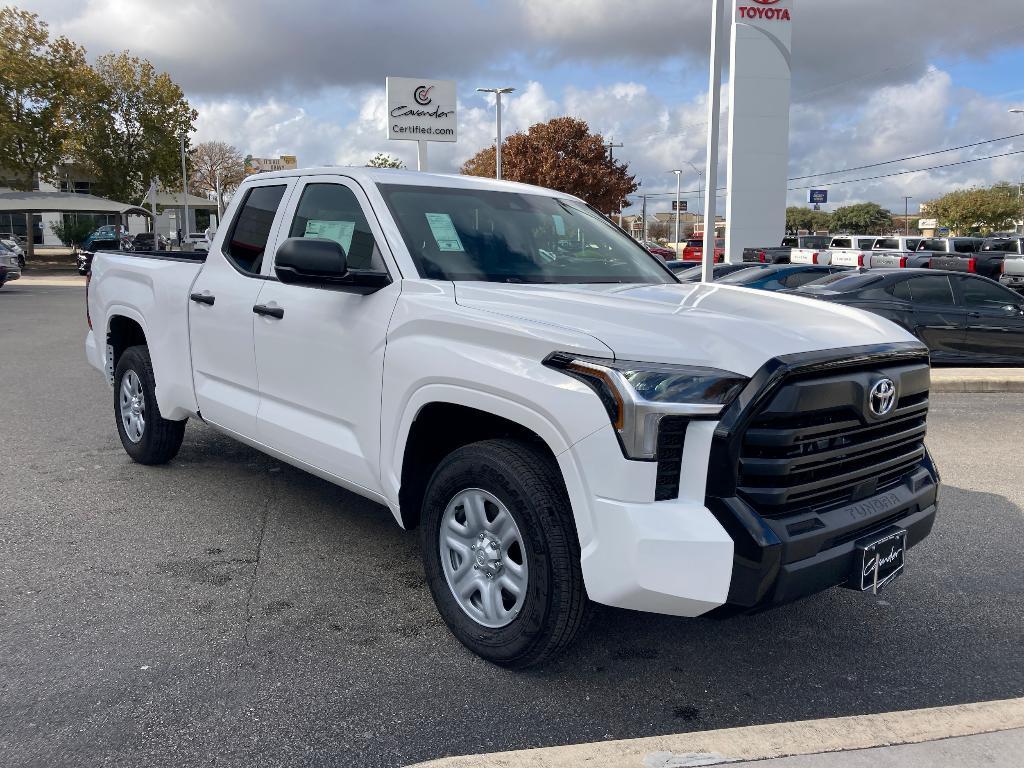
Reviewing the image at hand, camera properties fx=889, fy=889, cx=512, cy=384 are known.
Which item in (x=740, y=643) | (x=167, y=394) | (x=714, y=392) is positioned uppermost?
(x=714, y=392)

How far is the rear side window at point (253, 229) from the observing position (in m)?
4.80

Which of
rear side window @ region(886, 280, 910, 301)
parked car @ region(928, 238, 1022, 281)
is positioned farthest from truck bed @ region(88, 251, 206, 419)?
parked car @ region(928, 238, 1022, 281)

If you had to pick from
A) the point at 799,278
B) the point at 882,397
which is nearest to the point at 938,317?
the point at 799,278

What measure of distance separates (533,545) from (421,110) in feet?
99.2

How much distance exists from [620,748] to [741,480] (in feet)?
2.96

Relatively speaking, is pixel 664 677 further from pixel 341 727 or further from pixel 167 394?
pixel 167 394

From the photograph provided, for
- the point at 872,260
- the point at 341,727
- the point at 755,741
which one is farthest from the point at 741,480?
the point at 872,260

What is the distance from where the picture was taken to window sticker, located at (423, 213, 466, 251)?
4.00 metres

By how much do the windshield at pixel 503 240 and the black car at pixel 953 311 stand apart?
7670 millimetres

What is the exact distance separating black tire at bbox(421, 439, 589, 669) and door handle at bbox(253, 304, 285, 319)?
1.41 meters

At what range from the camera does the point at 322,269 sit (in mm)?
3607

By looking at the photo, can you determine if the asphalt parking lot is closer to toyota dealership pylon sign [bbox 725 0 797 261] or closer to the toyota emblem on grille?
the toyota emblem on grille

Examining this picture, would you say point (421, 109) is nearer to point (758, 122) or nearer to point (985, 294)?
point (758, 122)

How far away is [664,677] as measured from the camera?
3.40 metres
